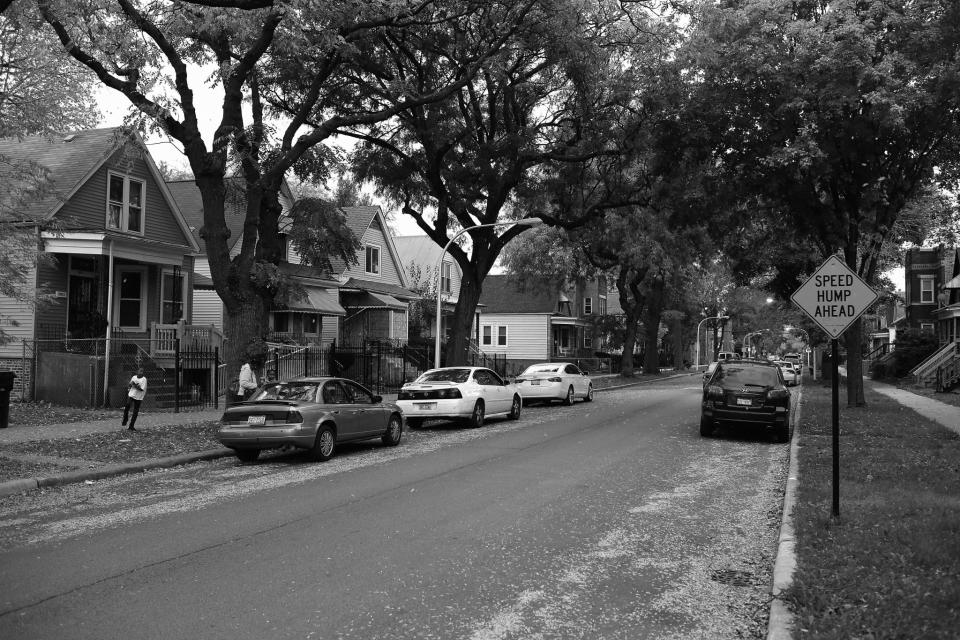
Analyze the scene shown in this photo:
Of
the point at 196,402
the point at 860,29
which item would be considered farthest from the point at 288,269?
the point at 860,29

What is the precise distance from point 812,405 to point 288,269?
808 inches

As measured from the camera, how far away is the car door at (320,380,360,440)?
43.8ft

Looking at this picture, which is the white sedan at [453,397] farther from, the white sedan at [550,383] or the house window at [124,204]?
the house window at [124,204]

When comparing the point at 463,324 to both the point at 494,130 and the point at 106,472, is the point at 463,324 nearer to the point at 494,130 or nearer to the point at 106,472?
the point at 494,130

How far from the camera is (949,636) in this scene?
14.8ft

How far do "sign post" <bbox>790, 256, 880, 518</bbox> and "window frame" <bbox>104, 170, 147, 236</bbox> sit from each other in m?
21.5

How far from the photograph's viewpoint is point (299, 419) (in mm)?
12531

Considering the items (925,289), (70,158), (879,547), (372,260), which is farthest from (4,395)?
(925,289)

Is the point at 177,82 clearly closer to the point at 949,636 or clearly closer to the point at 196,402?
the point at 196,402

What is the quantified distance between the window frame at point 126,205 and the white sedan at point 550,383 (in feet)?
43.5

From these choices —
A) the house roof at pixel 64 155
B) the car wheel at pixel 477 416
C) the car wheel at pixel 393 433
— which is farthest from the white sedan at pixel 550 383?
the house roof at pixel 64 155

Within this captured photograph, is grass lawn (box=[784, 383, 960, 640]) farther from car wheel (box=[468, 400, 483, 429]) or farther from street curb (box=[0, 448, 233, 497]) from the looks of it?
street curb (box=[0, 448, 233, 497])

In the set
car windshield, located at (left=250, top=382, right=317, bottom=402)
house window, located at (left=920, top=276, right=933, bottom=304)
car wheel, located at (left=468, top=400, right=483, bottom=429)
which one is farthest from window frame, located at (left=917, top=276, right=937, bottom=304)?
car windshield, located at (left=250, top=382, right=317, bottom=402)

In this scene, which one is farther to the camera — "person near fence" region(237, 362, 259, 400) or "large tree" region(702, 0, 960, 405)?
"large tree" region(702, 0, 960, 405)
